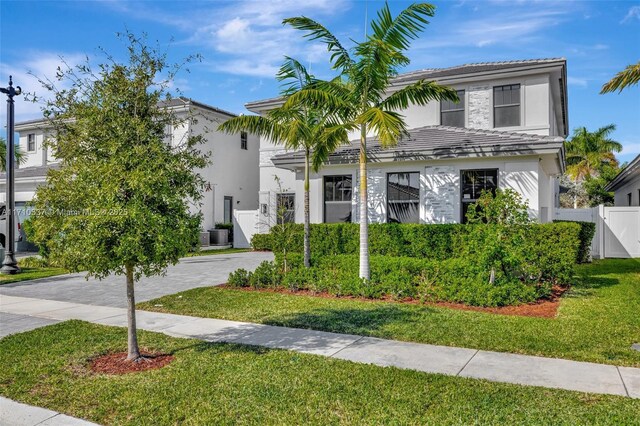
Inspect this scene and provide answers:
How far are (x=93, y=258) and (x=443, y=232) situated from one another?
896 cm

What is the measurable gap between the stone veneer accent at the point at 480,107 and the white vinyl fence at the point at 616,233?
584cm

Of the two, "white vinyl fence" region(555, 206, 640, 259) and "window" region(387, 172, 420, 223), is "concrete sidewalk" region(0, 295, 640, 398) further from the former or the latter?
"white vinyl fence" region(555, 206, 640, 259)

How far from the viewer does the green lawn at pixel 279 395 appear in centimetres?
389

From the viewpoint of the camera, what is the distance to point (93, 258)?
4891 mm

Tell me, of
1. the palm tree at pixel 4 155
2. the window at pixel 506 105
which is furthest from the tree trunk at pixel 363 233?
the palm tree at pixel 4 155

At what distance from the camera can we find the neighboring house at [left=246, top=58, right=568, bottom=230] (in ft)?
41.4

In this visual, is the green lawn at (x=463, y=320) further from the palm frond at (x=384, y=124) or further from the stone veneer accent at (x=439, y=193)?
the stone veneer accent at (x=439, y=193)

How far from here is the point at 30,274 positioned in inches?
531

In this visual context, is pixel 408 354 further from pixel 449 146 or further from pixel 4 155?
pixel 4 155

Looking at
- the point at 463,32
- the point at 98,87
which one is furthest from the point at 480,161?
the point at 98,87

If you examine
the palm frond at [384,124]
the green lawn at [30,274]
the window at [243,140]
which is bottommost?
the green lawn at [30,274]

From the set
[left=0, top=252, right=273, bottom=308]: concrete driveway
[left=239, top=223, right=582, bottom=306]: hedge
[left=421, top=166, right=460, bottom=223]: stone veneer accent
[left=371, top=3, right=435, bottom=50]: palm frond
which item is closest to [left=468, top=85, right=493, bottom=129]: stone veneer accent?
[left=421, top=166, right=460, bottom=223]: stone veneer accent

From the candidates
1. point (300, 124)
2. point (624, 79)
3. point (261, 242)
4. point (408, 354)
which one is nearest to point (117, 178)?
point (408, 354)

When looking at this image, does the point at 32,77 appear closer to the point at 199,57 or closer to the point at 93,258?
the point at 199,57
